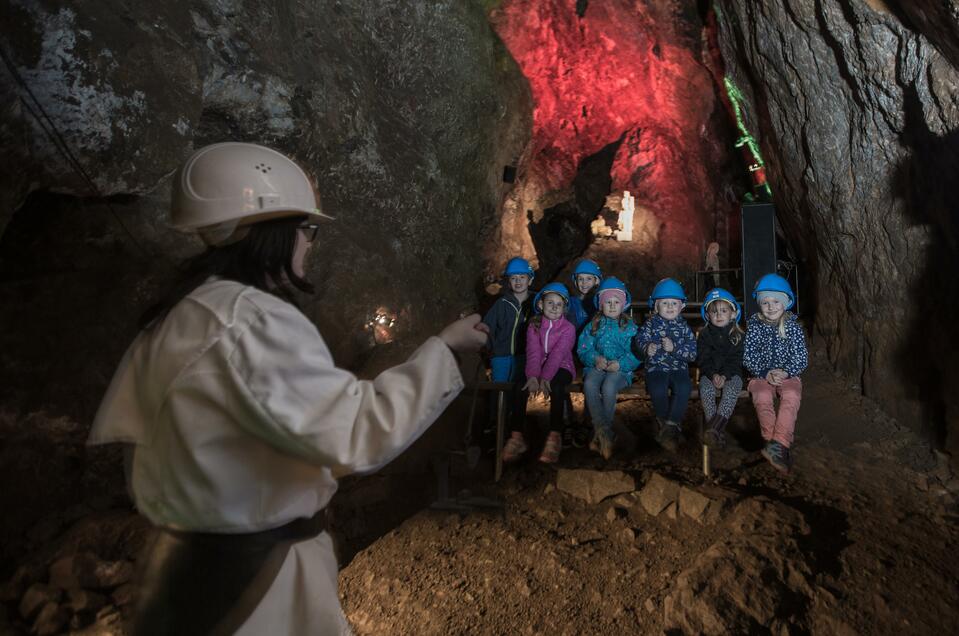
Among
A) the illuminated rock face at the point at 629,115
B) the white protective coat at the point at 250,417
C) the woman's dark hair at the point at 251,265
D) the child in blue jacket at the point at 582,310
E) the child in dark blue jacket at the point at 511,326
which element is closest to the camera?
the white protective coat at the point at 250,417

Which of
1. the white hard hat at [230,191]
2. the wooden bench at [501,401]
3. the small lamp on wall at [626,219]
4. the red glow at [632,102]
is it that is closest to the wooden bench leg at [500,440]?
the wooden bench at [501,401]

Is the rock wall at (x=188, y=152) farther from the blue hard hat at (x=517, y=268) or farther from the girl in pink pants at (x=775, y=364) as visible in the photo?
the girl in pink pants at (x=775, y=364)

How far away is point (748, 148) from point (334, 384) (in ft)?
35.6

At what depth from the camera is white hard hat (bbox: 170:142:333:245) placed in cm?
136

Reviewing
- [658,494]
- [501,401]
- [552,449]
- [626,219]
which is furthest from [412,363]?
[626,219]

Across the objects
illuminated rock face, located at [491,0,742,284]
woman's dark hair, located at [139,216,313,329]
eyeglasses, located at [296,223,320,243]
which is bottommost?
woman's dark hair, located at [139,216,313,329]

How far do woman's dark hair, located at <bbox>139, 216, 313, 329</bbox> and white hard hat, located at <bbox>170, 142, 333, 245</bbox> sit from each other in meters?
0.03

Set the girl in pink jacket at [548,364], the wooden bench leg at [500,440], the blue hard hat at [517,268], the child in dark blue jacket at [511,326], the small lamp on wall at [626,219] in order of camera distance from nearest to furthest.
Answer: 1. the wooden bench leg at [500,440]
2. the girl in pink jacket at [548,364]
3. the child in dark blue jacket at [511,326]
4. the blue hard hat at [517,268]
5. the small lamp on wall at [626,219]

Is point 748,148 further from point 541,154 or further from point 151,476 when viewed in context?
point 151,476

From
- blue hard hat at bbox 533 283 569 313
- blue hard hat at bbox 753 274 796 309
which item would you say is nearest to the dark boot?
blue hard hat at bbox 753 274 796 309

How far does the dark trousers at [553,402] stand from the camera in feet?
16.1

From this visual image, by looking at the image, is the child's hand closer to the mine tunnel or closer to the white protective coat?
the mine tunnel

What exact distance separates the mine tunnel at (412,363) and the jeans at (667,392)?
0.03 metres

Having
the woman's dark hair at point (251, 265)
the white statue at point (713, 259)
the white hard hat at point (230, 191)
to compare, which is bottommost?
the woman's dark hair at point (251, 265)
